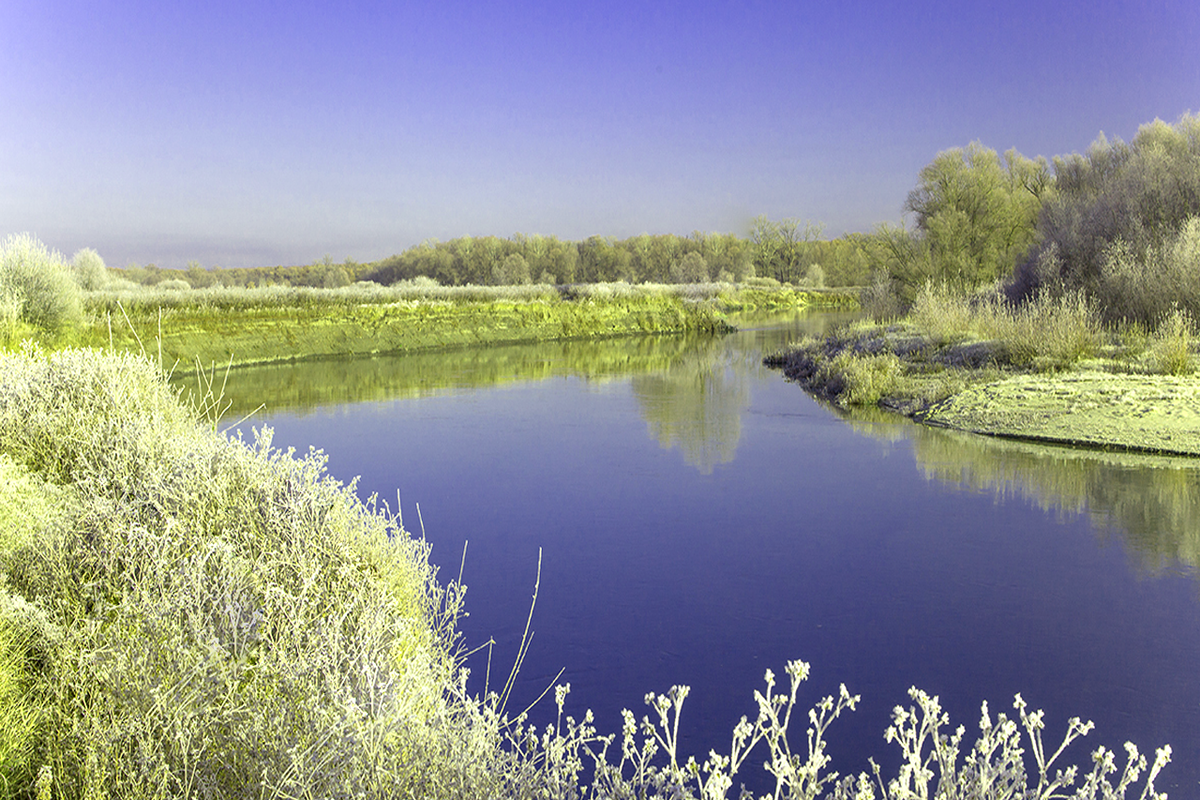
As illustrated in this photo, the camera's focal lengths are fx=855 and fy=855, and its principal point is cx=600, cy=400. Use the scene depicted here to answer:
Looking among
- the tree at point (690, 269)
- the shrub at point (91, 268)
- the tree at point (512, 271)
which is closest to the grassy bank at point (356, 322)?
the shrub at point (91, 268)

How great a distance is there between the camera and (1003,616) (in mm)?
5734

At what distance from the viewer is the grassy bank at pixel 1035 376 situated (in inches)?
440

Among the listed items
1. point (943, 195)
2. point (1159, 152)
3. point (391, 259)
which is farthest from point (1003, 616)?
point (391, 259)

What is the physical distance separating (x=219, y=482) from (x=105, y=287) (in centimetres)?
3426

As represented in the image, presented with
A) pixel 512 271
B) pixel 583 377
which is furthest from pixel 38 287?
pixel 512 271

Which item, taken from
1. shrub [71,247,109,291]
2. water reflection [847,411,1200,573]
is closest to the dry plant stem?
water reflection [847,411,1200,573]

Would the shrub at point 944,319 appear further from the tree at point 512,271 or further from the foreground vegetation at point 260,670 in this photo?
the tree at point 512,271

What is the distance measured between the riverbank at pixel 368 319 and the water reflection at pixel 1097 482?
15.2 metres

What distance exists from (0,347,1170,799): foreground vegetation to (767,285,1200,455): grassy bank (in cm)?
806

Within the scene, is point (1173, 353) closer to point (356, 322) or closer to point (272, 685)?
point (272, 685)

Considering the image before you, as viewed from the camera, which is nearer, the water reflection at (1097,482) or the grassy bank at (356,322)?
the water reflection at (1097,482)

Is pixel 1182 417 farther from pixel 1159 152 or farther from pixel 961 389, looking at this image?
pixel 1159 152

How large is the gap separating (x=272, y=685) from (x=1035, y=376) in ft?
43.2

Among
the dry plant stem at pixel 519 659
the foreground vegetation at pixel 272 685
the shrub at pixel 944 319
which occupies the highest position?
the shrub at pixel 944 319
